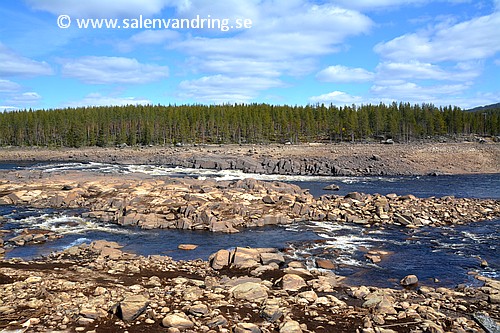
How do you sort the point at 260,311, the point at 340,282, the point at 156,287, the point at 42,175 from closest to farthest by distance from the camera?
the point at 260,311 < the point at 156,287 < the point at 340,282 < the point at 42,175

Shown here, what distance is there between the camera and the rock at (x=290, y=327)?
11570mm

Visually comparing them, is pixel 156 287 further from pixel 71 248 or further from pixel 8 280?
pixel 71 248

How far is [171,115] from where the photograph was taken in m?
121

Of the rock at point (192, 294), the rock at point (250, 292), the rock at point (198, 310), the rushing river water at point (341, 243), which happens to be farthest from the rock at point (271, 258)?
the rock at point (198, 310)

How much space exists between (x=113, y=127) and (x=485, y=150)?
97446 mm

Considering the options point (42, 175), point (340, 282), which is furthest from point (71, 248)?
point (42, 175)

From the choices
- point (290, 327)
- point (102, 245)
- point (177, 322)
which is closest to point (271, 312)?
point (290, 327)

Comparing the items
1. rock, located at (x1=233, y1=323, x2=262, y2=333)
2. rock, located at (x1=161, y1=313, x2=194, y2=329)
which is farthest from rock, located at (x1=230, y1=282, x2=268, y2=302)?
rock, located at (x1=161, y1=313, x2=194, y2=329)

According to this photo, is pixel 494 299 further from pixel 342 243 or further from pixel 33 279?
pixel 33 279

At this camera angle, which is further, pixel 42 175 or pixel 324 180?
pixel 324 180

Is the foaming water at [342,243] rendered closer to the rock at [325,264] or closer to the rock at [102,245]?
the rock at [325,264]

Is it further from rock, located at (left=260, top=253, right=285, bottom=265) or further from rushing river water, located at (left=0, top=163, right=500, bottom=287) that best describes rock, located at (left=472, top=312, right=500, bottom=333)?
rock, located at (left=260, top=253, right=285, bottom=265)

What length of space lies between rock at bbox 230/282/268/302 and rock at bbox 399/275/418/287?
19.9ft

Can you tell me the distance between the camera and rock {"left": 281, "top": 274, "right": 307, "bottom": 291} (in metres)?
15.5
